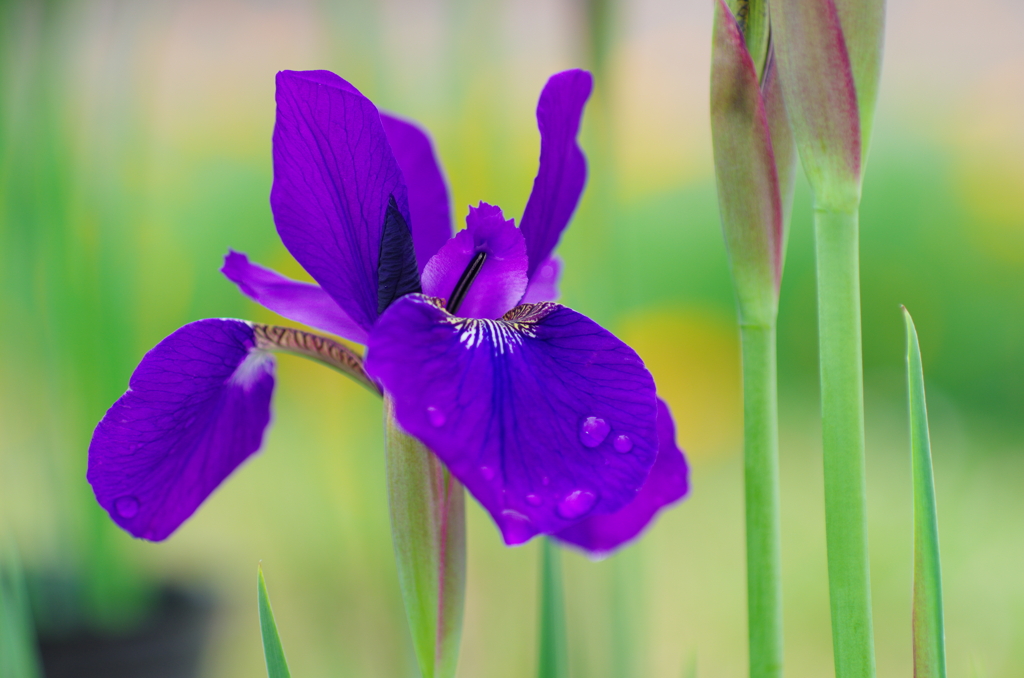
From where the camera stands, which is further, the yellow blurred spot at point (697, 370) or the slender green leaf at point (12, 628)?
the yellow blurred spot at point (697, 370)

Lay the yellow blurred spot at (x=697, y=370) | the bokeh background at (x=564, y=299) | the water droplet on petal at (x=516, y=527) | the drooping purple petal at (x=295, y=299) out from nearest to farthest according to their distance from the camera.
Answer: the water droplet on petal at (x=516, y=527) < the drooping purple petal at (x=295, y=299) < the bokeh background at (x=564, y=299) < the yellow blurred spot at (x=697, y=370)

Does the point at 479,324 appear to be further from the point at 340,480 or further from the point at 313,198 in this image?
the point at 340,480

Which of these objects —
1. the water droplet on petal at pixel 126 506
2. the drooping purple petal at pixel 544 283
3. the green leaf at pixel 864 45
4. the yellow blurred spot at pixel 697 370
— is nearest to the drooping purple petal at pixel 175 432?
the water droplet on petal at pixel 126 506

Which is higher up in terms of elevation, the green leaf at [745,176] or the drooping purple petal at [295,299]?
the green leaf at [745,176]

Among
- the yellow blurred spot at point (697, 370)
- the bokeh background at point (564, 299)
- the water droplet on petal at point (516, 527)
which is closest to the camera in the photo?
the water droplet on petal at point (516, 527)

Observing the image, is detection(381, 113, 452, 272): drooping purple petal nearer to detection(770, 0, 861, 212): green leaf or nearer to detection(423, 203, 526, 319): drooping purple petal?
detection(423, 203, 526, 319): drooping purple petal

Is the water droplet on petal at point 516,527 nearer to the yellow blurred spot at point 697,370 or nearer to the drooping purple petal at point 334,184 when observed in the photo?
the drooping purple petal at point 334,184

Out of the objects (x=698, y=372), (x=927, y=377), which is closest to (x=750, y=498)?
(x=698, y=372)

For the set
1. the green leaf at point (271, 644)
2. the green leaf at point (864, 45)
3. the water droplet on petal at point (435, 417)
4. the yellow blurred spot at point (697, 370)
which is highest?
the green leaf at point (864, 45)
